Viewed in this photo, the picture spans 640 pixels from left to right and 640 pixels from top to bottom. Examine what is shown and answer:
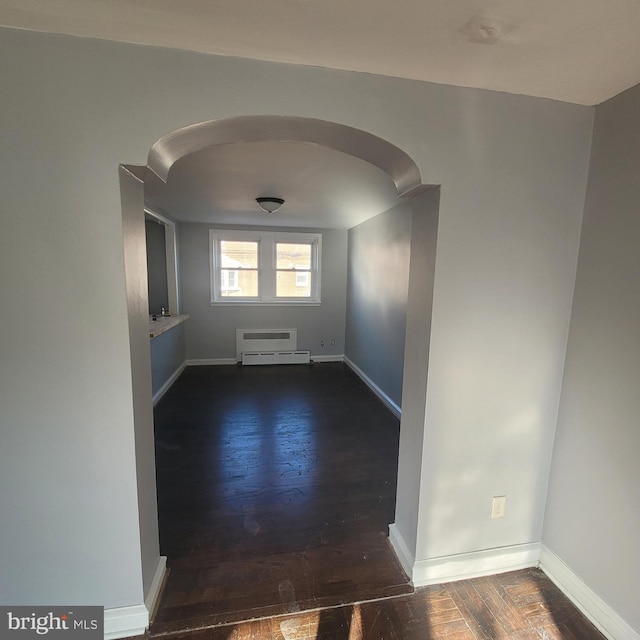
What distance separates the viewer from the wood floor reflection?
1599mm

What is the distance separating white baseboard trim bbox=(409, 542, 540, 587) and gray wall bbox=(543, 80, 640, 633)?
0.62ft

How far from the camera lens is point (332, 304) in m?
5.86

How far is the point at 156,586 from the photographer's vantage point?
1.56 meters

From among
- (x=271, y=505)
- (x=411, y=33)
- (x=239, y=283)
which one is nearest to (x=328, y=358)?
(x=239, y=283)

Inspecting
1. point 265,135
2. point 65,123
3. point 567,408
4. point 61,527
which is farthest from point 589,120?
point 61,527

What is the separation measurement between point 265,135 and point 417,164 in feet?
2.15

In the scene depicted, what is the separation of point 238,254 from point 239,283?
0.47m

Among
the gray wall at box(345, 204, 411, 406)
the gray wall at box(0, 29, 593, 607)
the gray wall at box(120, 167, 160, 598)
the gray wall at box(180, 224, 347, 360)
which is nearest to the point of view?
the gray wall at box(0, 29, 593, 607)

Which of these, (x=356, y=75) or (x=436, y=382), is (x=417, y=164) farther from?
(x=436, y=382)

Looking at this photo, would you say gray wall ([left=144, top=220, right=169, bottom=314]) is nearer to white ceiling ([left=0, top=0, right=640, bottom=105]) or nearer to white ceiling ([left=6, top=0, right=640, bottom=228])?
white ceiling ([left=6, top=0, right=640, bottom=228])

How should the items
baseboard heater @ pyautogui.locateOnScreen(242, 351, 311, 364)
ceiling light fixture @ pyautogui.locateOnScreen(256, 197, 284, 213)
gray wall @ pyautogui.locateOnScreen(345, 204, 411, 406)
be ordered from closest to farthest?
ceiling light fixture @ pyautogui.locateOnScreen(256, 197, 284, 213) < gray wall @ pyautogui.locateOnScreen(345, 204, 411, 406) < baseboard heater @ pyautogui.locateOnScreen(242, 351, 311, 364)

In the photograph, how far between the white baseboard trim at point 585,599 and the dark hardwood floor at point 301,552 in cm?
4

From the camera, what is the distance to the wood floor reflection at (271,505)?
1599 millimetres

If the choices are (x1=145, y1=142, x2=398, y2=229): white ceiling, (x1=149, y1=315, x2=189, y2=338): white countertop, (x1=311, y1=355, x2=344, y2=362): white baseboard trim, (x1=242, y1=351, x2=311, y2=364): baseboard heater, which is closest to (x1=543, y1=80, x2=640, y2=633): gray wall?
(x1=145, y1=142, x2=398, y2=229): white ceiling
